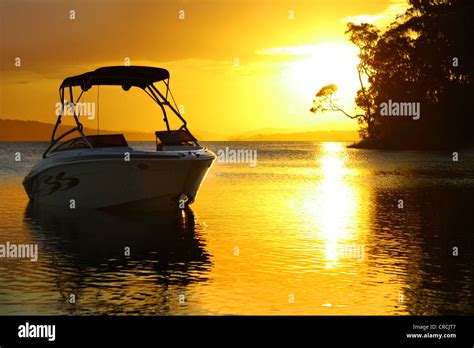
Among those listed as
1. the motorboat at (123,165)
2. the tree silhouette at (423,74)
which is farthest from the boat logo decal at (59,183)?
the tree silhouette at (423,74)

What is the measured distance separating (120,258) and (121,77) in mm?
11433

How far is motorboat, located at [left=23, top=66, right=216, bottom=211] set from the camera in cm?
2758

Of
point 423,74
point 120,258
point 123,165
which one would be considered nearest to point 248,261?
point 120,258

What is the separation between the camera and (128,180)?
28.1 metres

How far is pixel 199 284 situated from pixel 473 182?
36.3 metres

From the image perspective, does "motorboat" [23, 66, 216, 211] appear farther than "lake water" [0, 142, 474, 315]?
Yes

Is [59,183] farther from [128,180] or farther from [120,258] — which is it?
[120,258]

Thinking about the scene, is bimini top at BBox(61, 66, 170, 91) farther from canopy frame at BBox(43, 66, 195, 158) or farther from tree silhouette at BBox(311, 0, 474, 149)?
tree silhouette at BBox(311, 0, 474, 149)

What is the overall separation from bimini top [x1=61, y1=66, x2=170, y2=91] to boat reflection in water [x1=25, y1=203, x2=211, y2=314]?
494cm

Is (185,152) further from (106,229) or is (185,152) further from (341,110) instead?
(341,110)

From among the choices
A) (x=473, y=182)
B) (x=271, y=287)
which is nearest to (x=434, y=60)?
(x=473, y=182)

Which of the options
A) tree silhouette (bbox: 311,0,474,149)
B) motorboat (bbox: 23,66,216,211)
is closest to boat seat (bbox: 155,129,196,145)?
motorboat (bbox: 23,66,216,211)

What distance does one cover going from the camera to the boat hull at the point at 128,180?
27.5 m
